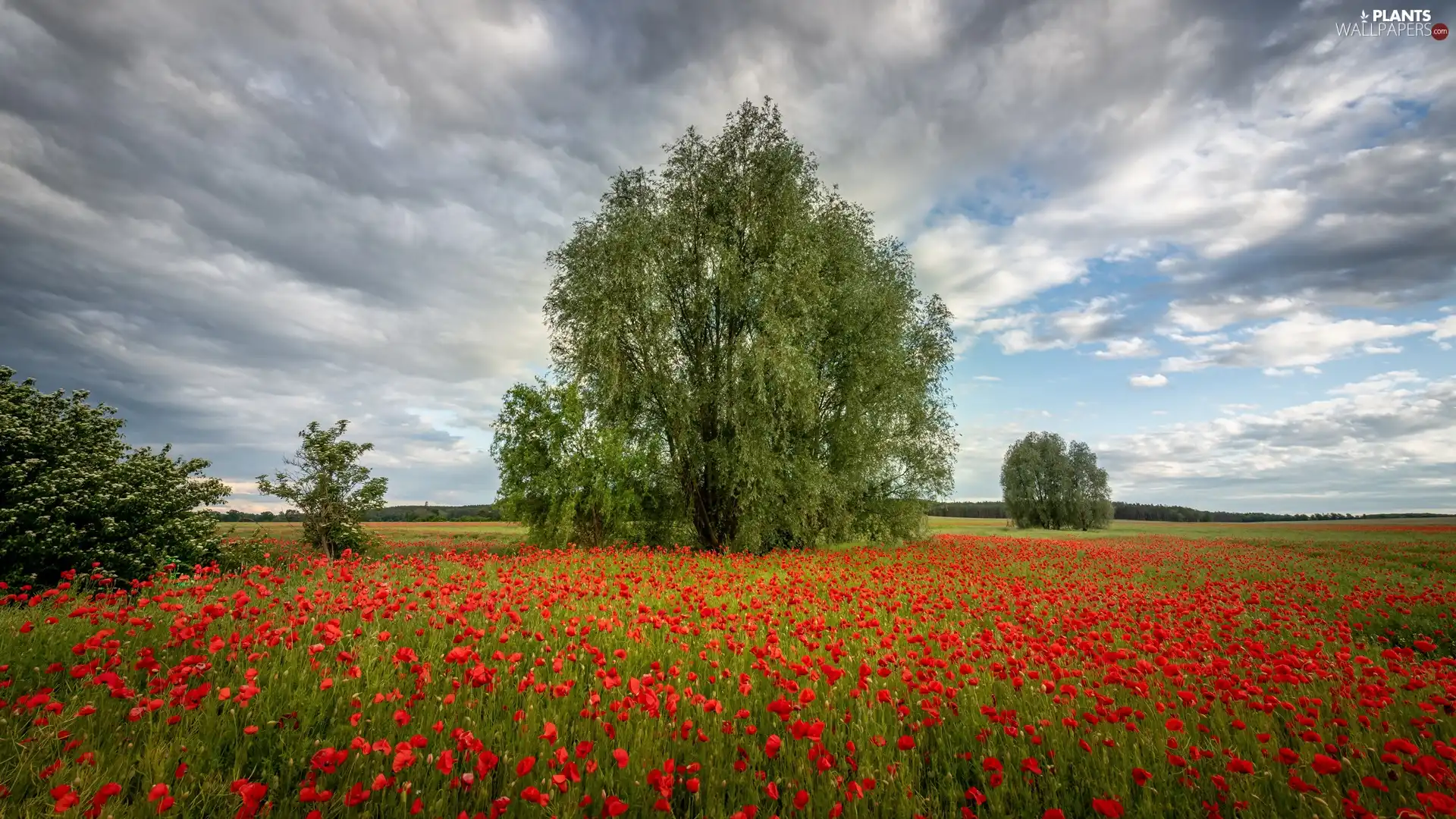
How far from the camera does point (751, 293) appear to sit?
1892 centimetres

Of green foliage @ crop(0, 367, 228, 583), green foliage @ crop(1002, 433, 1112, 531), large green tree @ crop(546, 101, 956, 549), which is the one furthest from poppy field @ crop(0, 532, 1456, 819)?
green foliage @ crop(1002, 433, 1112, 531)

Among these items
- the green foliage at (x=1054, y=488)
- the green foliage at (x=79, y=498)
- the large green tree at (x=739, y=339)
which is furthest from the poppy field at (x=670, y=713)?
the green foliage at (x=1054, y=488)

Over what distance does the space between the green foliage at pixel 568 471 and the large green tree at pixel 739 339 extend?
705 millimetres

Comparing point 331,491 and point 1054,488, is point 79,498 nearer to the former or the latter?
point 331,491

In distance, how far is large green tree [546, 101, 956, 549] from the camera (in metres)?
18.5

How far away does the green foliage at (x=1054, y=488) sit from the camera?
69938 millimetres

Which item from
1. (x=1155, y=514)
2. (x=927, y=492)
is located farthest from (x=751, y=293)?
(x=1155, y=514)

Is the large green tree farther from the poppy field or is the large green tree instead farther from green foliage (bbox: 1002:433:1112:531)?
green foliage (bbox: 1002:433:1112:531)

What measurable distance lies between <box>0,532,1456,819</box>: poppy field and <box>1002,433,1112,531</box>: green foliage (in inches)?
2730

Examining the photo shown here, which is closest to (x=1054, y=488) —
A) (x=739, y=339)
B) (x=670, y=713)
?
(x=739, y=339)

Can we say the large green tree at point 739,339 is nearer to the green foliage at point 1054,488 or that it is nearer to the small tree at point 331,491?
the small tree at point 331,491

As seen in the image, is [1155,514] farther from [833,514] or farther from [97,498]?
[97,498]

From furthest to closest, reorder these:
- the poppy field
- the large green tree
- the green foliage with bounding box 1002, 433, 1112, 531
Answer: the green foliage with bounding box 1002, 433, 1112, 531
the large green tree
the poppy field

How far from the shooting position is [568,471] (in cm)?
1925
